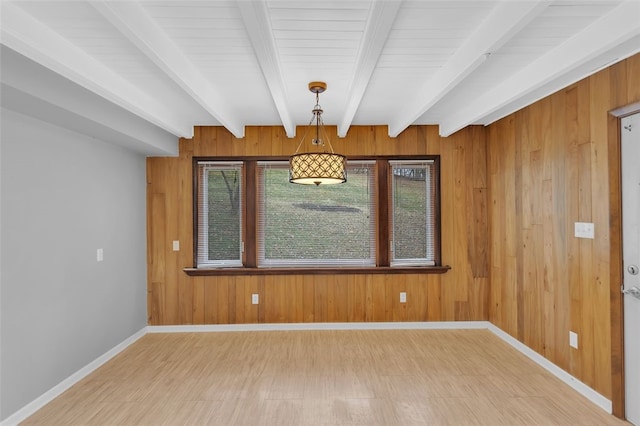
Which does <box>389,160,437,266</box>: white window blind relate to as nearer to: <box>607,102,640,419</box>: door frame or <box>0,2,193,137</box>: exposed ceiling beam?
<box>607,102,640,419</box>: door frame

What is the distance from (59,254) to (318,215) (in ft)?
8.69

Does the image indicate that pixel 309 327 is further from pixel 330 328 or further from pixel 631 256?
pixel 631 256

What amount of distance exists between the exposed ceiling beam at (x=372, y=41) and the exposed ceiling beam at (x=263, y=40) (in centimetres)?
55

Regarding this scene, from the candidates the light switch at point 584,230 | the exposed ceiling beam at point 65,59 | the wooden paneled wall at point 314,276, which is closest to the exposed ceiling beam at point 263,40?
the exposed ceiling beam at point 65,59

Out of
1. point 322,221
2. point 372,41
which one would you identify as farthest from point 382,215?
point 372,41

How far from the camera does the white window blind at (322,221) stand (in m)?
4.30

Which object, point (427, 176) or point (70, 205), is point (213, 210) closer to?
point (70, 205)

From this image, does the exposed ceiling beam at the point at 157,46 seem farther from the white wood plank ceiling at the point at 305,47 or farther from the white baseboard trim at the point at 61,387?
the white baseboard trim at the point at 61,387

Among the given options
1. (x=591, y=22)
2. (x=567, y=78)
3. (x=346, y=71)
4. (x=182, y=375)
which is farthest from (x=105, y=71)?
(x=567, y=78)

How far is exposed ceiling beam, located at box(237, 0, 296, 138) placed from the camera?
1619 mm

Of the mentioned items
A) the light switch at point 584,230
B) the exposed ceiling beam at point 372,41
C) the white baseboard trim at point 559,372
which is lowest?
the white baseboard trim at point 559,372

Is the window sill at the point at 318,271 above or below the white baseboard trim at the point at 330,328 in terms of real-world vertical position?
above

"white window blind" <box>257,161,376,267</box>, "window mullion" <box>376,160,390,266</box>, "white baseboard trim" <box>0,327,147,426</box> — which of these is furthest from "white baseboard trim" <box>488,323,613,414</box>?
"white baseboard trim" <box>0,327,147,426</box>

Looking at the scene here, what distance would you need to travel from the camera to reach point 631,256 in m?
2.31
